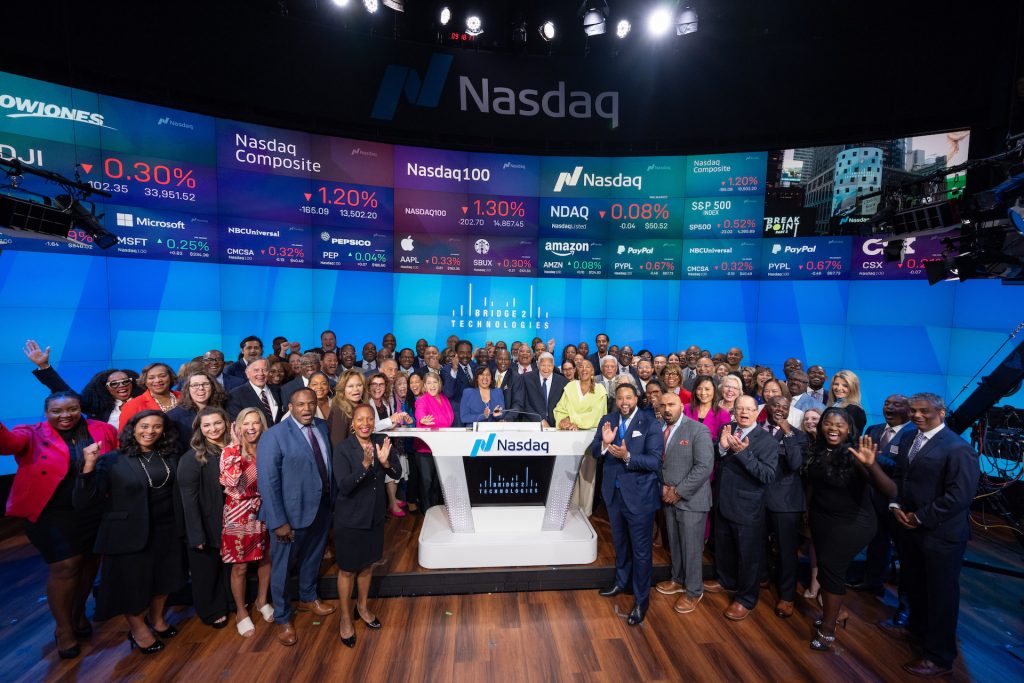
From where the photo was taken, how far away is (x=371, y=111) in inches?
290

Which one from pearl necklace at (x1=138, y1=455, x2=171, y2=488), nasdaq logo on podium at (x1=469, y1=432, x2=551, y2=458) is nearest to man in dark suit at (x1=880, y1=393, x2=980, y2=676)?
nasdaq logo on podium at (x1=469, y1=432, x2=551, y2=458)

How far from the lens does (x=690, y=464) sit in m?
3.36

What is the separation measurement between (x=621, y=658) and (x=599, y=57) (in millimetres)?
8704

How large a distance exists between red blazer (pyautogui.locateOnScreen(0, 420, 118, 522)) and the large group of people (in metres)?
0.01

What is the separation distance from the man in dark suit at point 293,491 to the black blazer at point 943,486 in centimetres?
397

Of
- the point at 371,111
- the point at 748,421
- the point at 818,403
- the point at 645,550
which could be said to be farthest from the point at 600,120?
the point at 645,550

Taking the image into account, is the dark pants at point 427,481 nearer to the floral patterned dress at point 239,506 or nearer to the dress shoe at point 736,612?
the floral patterned dress at point 239,506

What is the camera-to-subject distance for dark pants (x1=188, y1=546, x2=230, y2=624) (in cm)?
305

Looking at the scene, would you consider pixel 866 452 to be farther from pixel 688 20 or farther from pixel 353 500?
pixel 688 20

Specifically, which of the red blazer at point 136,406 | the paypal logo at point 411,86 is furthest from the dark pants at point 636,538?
the paypal logo at point 411,86

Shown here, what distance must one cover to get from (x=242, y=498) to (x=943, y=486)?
181 inches

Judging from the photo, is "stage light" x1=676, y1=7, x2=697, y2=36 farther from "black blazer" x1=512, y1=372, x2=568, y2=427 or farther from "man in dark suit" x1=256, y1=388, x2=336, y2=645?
"man in dark suit" x1=256, y1=388, x2=336, y2=645

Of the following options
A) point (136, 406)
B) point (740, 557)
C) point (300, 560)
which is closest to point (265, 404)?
point (136, 406)

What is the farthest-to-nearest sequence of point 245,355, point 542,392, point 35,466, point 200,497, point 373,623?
point 542,392 → point 245,355 → point 373,623 → point 200,497 → point 35,466
